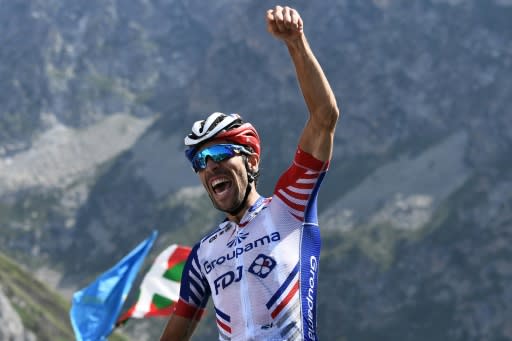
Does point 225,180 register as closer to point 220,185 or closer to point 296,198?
point 220,185

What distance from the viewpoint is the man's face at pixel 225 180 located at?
9539mm

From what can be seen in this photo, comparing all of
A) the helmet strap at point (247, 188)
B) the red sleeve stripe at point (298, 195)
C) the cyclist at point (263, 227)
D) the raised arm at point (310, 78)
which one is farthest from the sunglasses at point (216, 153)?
the raised arm at point (310, 78)

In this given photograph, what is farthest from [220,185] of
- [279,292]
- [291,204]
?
[279,292]

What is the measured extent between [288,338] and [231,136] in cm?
224

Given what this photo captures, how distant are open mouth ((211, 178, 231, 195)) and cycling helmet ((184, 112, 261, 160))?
468 millimetres

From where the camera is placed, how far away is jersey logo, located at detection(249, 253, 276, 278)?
9.45m

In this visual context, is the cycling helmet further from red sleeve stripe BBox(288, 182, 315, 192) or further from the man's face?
red sleeve stripe BBox(288, 182, 315, 192)

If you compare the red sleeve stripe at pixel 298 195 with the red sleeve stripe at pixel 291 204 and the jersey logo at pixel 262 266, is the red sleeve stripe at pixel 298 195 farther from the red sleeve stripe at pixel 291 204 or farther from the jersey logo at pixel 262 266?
the jersey logo at pixel 262 266

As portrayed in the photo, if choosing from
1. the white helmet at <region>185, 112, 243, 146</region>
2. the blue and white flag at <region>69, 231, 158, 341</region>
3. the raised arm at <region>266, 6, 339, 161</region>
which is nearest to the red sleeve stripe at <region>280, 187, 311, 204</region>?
the raised arm at <region>266, 6, 339, 161</region>

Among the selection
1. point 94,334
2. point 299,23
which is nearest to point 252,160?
point 299,23

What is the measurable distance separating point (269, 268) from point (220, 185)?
1.03 metres

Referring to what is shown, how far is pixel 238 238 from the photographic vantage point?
991 cm

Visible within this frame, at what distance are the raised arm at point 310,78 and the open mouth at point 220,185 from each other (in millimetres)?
992

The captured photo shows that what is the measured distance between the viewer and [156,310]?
35875mm
